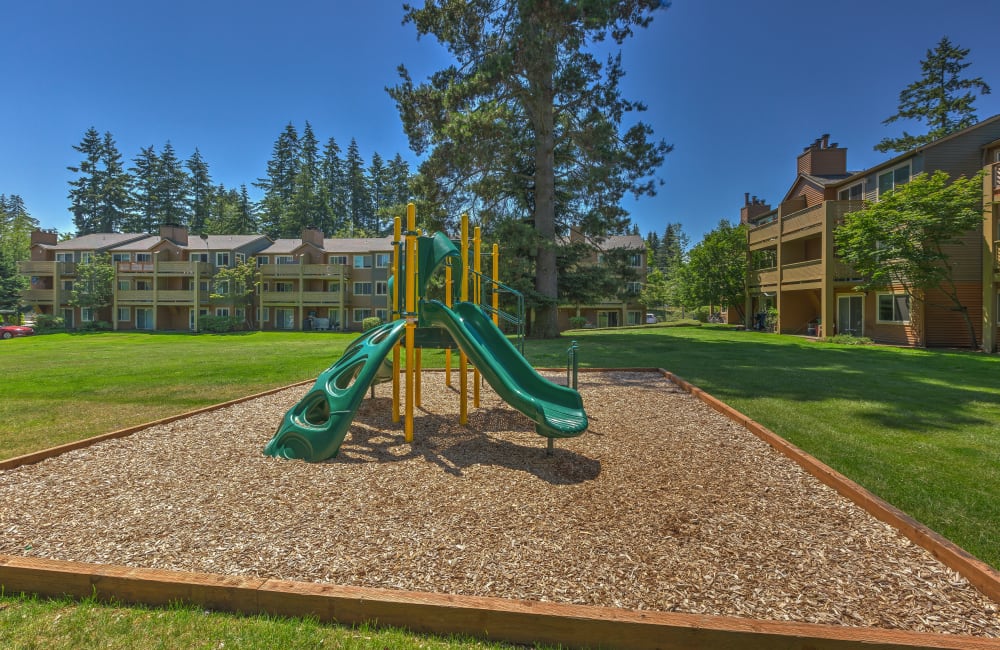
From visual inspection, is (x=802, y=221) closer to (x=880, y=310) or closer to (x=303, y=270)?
(x=880, y=310)

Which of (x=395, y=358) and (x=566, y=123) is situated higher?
(x=566, y=123)

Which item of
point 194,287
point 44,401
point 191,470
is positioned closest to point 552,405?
point 191,470

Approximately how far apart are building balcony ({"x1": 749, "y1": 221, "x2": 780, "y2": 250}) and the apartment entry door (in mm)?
6111

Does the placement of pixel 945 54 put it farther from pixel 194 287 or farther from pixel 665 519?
pixel 194 287

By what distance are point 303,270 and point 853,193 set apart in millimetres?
42187

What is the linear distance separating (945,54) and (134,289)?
74070 millimetres

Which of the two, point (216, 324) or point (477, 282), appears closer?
point (477, 282)

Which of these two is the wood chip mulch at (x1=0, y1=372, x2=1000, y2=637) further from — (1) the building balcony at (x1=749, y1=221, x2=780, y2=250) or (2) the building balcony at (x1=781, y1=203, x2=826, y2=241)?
(1) the building balcony at (x1=749, y1=221, x2=780, y2=250)

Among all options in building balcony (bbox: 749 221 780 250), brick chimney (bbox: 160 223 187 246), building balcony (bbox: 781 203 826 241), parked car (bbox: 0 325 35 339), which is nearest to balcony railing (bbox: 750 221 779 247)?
building balcony (bbox: 749 221 780 250)

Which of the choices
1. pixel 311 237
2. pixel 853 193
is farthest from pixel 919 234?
pixel 311 237

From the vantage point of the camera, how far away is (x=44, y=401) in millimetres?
8633

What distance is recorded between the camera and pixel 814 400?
8.27m

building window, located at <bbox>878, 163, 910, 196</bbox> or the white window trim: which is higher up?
building window, located at <bbox>878, 163, 910, 196</bbox>

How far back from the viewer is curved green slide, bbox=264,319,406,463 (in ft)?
16.5
